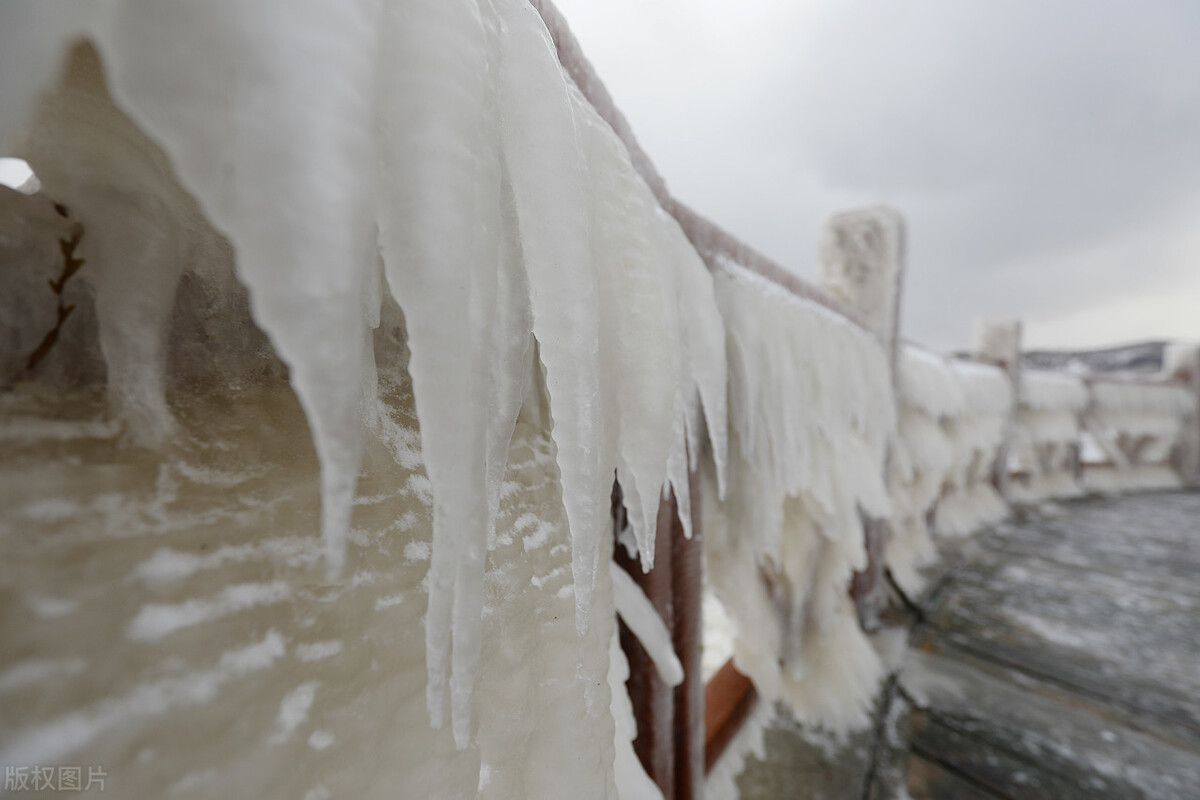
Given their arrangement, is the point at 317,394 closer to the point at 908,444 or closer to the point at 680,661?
the point at 680,661

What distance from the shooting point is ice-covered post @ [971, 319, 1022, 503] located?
4535 millimetres

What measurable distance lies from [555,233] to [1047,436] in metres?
7.62

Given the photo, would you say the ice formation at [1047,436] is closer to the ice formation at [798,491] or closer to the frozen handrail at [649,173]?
the ice formation at [798,491]

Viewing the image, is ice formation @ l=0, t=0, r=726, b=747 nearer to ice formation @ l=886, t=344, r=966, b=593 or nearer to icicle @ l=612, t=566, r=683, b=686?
icicle @ l=612, t=566, r=683, b=686

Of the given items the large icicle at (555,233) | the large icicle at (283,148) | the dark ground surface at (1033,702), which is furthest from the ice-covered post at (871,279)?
the large icicle at (283,148)

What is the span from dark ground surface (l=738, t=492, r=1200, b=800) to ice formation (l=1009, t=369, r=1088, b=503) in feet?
7.06

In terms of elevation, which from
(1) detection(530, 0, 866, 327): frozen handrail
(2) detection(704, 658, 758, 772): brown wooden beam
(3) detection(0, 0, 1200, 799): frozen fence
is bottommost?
(2) detection(704, 658, 758, 772): brown wooden beam

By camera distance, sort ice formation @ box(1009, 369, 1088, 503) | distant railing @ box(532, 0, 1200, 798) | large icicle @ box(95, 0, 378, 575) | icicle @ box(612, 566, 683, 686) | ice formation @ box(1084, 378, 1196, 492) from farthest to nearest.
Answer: ice formation @ box(1084, 378, 1196, 492)
ice formation @ box(1009, 369, 1088, 503)
distant railing @ box(532, 0, 1200, 798)
icicle @ box(612, 566, 683, 686)
large icicle @ box(95, 0, 378, 575)

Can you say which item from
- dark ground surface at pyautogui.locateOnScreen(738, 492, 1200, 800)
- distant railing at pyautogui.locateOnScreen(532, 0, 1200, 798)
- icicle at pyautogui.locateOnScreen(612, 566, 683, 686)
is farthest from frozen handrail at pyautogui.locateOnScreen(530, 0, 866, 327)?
dark ground surface at pyautogui.locateOnScreen(738, 492, 1200, 800)

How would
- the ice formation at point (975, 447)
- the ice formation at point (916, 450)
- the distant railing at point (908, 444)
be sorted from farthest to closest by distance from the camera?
the ice formation at point (975, 447) < the ice formation at point (916, 450) < the distant railing at point (908, 444)

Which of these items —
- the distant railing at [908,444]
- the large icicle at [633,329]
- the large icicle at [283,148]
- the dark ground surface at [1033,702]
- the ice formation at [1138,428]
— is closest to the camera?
the large icicle at [283,148]

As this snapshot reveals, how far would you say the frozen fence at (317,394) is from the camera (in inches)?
8.0

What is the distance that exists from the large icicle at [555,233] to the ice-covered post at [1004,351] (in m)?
6.01

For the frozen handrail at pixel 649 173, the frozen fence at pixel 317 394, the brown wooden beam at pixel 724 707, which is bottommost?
the brown wooden beam at pixel 724 707
